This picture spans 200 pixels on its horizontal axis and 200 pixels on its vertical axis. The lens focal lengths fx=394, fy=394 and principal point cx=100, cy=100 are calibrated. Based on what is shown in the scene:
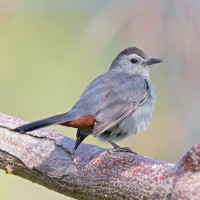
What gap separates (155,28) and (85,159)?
1270 mm

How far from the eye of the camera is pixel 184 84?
123 inches

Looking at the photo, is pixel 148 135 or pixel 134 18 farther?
pixel 148 135

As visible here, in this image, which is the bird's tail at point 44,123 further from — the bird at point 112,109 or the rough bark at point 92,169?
the rough bark at point 92,169

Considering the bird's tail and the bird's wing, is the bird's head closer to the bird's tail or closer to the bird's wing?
the bird's wing

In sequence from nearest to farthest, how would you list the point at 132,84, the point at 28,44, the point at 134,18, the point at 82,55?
1. the point at 82,55
2. the point at 134,18
3. the point at 132,84
4. the point at 28,44

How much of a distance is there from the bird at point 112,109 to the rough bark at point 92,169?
0.73 ft

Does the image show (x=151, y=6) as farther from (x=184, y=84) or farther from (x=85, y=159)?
(x=85, y=159)

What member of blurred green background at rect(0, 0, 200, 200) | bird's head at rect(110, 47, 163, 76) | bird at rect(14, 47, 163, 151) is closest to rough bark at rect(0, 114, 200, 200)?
bird at rect(14, 47, 163, 151)

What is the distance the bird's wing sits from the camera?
3.60 metres

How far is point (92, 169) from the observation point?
3.14m

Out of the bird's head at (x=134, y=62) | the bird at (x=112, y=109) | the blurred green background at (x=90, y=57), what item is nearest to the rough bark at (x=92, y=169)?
the bird at (x=112, y=109)

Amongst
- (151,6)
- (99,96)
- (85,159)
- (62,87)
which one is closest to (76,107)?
(99,96)

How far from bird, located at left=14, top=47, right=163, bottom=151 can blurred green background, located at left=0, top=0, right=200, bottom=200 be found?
241 millimetres

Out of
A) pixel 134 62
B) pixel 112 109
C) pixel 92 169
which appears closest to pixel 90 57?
pixel 112 109
